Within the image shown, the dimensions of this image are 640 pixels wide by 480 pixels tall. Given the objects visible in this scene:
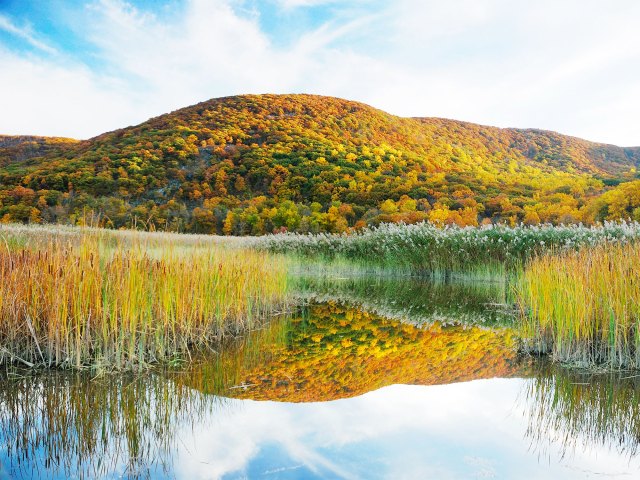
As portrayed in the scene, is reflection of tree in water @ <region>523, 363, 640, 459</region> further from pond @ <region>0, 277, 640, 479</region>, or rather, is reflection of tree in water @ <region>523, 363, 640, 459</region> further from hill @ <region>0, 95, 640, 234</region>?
hill @ <region>0, 95, 640, 234</region>

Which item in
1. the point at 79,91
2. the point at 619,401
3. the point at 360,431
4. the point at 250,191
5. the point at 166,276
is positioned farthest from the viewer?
the point at 250,191

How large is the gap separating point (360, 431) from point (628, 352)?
2967 millimetres

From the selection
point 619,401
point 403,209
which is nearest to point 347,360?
point 619,401

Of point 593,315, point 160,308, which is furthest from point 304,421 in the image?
point 593,315

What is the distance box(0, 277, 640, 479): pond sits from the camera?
2.53 metres

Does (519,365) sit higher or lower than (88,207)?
lower

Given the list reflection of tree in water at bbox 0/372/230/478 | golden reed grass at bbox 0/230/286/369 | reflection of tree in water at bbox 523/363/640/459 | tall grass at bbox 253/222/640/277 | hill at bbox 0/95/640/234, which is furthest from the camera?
hill at bbox 0/95/640/234

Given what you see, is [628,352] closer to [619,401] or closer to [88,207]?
[619,401]

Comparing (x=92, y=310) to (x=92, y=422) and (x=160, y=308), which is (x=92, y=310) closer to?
(x=160, y=308)

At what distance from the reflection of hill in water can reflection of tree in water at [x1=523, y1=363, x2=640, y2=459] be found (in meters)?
0.54

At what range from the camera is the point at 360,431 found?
10.0ft

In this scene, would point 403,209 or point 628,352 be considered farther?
point 403,209

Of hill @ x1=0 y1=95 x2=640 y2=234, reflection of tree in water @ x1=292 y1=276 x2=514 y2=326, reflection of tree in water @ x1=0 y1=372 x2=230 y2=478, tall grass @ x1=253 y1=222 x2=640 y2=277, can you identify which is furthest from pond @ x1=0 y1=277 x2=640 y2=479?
hill @ x1=0 y1=95 x2=640 y2=234

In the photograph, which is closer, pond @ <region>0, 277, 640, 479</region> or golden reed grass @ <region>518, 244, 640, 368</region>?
pond @ <region>0, 277, 640, 479</region>
